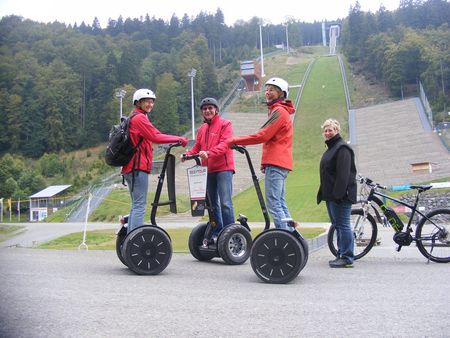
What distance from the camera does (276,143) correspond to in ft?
20.0

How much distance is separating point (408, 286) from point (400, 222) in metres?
2.42

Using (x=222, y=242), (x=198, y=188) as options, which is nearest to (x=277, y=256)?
(x=222, y=242)

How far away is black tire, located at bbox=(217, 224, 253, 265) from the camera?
656 centimetres

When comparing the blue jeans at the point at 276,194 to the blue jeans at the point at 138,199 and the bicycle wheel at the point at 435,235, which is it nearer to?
the blue jeans at the point at 138,199

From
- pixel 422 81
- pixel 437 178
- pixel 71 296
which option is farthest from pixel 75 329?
pixel 422 81

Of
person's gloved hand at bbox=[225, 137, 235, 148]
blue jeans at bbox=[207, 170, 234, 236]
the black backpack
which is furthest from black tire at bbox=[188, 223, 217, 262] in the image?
the black backpack

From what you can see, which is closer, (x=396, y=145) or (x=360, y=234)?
(x=360, y=234)

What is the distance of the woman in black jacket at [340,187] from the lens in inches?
255

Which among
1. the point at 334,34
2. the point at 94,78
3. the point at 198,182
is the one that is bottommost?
the point at 198,182

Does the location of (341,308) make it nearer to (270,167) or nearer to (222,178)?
(270,167)

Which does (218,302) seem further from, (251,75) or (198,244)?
(251,75)

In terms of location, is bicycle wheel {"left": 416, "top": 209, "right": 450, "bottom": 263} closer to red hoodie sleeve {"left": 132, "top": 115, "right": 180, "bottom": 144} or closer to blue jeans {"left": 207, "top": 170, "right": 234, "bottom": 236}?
blue jeans {"left": 207, "top": 170, "right": 234, "bottom": 236}

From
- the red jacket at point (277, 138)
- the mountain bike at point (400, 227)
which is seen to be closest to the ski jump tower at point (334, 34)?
the mountain bike at point (400, 227)

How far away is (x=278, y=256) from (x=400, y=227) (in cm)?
→ 276
